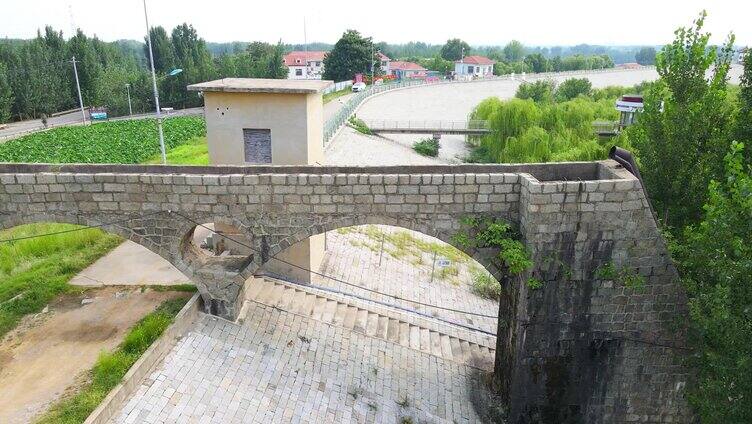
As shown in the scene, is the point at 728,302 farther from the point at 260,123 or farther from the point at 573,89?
the point at 573,89

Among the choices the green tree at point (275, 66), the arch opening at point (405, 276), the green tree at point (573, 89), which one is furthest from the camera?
the green tree at point (275, 66)

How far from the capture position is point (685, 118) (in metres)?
9.41

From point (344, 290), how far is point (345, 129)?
2052 centimetres

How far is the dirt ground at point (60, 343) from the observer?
7.57 metres

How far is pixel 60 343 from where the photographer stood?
8.90 metres

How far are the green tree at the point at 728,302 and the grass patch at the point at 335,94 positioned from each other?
40.9 m

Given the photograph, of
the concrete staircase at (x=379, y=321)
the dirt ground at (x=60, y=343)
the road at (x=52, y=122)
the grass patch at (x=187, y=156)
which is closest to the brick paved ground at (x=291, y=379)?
the concrete staircase at (x=379, y=321)

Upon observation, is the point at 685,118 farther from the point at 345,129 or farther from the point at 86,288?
the point at 345,129

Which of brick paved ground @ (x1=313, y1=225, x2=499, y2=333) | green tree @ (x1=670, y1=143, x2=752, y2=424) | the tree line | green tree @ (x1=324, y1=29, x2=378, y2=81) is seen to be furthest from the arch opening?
the tree line

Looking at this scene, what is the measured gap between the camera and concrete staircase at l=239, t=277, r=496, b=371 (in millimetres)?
11297

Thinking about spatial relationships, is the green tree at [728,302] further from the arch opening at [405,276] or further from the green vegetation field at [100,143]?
the green vegetation field at [100,143]

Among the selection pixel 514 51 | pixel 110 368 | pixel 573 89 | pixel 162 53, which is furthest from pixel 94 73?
pixel 514 51

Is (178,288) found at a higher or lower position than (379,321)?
higher

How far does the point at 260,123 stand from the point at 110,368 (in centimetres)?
649
